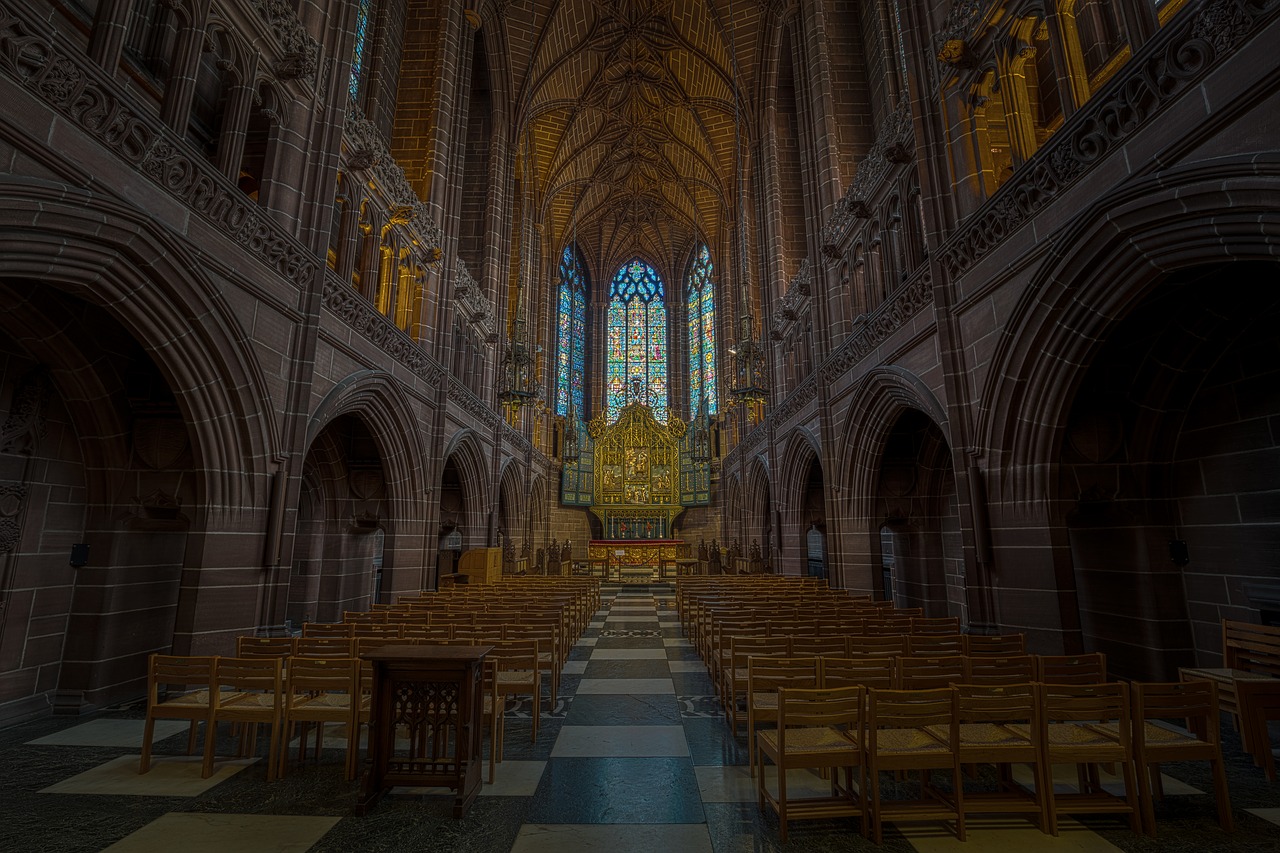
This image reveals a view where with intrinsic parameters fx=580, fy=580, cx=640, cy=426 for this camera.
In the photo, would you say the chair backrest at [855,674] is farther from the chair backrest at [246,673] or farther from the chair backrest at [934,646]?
the chair backrest at [246,673]

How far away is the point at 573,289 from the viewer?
32531mm

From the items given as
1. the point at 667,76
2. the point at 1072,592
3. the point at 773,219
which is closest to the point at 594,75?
the point at 667,76

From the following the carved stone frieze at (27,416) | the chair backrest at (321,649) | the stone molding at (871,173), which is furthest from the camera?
the stone molding at (871,173)

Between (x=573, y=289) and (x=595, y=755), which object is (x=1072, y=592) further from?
(x=573, y=289)

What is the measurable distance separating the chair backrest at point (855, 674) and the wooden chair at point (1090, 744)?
3.22ft

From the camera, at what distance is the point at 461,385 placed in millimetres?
14500

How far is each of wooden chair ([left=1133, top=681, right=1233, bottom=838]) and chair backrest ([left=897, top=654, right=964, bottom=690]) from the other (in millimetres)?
1093

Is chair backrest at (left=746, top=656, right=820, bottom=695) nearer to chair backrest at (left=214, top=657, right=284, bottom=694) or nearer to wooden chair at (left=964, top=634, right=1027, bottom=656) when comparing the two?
wooden chair at (left=964, top=634, right=1027, bottom=656)

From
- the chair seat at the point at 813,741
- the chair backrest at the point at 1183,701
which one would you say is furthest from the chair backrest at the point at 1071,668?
the chair seat at the point at 813,741

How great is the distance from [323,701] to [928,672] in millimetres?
4613

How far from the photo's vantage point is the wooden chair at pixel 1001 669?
4.30 meters

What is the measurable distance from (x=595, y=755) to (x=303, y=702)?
2235mm

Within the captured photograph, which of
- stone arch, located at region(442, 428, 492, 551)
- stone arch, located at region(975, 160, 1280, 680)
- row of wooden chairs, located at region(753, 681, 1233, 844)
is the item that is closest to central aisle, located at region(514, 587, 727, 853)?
row of wooden chairs, located at region(753, 681, 1233, 844)

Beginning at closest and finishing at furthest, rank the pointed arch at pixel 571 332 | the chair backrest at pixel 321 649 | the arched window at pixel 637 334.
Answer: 1. the chair backrest at pixel 321 649
2. the pointed arch at pixel 571 332
3. the arched window at pixel 637 334
